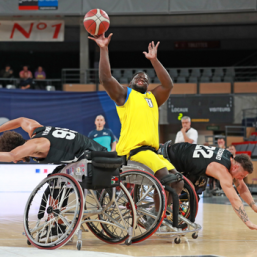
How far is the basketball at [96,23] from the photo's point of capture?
3598mm

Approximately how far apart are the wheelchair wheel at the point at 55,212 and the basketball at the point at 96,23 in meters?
1.34

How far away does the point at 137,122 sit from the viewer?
139 inches

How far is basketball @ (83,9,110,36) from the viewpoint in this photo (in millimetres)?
3598

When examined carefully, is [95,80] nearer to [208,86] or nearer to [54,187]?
[208,86]

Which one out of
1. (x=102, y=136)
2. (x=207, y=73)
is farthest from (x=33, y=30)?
(x=102, y=136)

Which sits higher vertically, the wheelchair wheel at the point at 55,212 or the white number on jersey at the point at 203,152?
the white number on jersey at the point at 203,152

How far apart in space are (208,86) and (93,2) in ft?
16.1

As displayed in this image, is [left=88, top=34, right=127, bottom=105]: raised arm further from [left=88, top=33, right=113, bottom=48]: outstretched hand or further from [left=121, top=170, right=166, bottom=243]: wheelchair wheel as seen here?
[left=121, top=170, right=166, bottom=243]: wheelchair wheel

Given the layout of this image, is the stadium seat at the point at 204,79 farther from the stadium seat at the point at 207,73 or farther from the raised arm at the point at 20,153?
the raised arm at the point at 20,153

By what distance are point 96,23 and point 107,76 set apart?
62cm

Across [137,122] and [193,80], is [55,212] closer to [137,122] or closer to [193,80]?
[137,122]

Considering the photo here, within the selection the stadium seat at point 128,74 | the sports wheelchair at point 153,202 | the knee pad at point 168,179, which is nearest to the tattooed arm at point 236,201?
the sports wheelchair at point 153,202

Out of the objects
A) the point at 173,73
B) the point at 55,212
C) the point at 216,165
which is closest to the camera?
the point at 55,212

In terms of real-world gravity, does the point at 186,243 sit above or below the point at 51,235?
below
